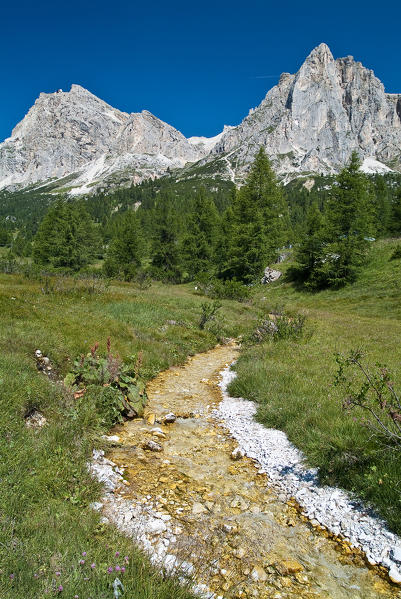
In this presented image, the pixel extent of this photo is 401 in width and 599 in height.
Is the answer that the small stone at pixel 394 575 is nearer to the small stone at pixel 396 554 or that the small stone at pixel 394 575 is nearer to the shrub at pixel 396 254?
the small stone at pixel 396 554

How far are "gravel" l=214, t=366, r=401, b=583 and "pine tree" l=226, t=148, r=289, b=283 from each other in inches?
1346

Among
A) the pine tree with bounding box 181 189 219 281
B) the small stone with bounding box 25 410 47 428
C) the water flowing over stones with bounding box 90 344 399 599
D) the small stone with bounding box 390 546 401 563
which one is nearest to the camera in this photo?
the water flowing over stones with bounding box 90 344 399 599

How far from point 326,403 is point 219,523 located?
12.6 ft

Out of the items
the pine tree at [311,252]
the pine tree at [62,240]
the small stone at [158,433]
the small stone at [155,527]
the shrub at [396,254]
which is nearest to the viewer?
the small stone at [155,527]

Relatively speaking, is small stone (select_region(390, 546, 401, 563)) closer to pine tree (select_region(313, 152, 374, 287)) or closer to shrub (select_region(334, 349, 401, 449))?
shrub (select_region(334, 349, 401, 449))

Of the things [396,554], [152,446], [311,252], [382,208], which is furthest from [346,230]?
[382,208]

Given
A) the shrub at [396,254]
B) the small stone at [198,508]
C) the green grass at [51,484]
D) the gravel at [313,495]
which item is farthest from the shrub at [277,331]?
the shrub at [396,254]

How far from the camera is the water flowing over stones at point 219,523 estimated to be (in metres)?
3.44

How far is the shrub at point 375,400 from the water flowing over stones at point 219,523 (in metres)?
1.67

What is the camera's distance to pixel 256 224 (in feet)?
130

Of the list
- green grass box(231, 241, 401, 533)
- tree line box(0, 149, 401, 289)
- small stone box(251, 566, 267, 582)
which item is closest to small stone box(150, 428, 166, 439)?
green grass box(231, 241, 401, 533)

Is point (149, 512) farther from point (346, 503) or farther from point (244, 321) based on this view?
point (244, 321)

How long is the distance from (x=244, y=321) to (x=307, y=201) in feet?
443

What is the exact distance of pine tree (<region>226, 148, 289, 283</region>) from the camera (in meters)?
40.0
